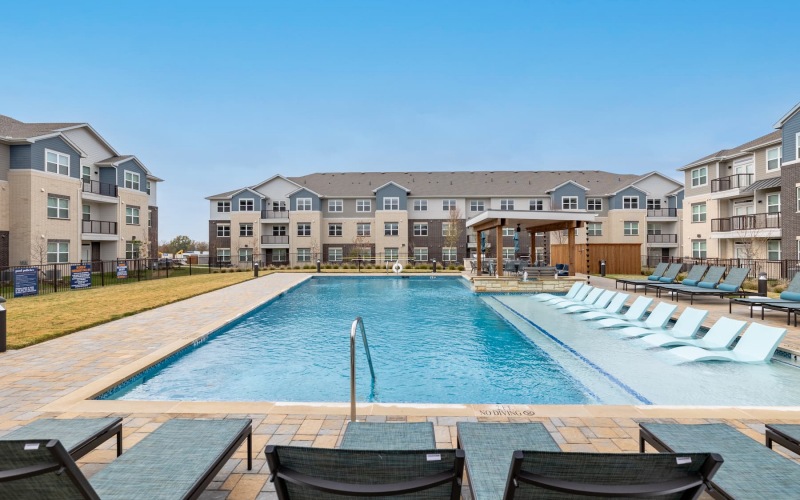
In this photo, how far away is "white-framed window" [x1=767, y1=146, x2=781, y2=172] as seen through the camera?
→ 2783 cm

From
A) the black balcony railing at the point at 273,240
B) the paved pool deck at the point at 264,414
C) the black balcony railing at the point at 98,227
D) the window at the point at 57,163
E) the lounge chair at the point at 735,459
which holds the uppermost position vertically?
the window at the point at 57,163

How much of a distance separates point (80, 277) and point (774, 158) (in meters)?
41.6

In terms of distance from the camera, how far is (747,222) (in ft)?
96.4

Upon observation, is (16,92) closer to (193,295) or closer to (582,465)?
(193,295)

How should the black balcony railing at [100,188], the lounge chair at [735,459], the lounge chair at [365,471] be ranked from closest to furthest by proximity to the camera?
1. the lounge chair at [365,471]
2. the lounge chair at [735,459]
3. the black balcony railing at [100,188]

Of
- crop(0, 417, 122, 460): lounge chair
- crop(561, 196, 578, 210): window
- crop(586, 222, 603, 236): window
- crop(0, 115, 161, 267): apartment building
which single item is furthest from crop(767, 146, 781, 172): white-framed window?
crop(0, 115, 161, 267): apartment building

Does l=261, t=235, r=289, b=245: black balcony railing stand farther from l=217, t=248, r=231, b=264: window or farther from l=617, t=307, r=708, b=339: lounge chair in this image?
l=617, t=307, r=708, b=339: lounge chair

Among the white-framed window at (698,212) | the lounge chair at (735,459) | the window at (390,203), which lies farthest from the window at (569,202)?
the lounge chair at (735,459)

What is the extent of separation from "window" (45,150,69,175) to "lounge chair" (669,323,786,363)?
34.3m

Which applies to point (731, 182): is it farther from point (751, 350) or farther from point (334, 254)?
point (334, 254)

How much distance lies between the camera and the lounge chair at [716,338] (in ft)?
28.7

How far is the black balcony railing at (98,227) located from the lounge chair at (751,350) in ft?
121

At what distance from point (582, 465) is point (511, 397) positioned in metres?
5.17

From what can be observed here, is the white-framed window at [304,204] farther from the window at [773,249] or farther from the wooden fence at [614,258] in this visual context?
the window at [773,249]
